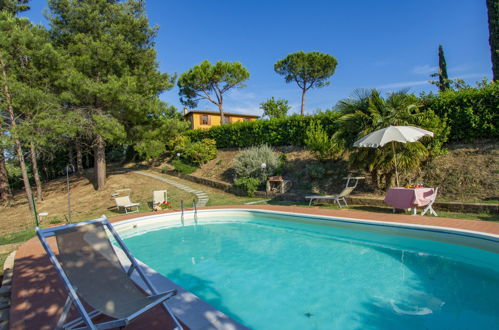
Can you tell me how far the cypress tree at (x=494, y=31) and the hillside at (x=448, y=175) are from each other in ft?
58.8

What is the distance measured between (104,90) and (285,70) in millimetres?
25694

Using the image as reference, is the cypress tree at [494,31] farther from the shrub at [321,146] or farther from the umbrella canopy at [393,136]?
the umbrella canopy at [393,136]

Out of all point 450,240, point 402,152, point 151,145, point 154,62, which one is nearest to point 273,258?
point 450,240

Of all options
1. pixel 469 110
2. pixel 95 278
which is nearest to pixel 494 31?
pixel 469 110

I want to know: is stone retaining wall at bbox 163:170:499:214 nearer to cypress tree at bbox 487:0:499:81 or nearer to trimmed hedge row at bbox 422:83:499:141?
trimmed hedge row at bbox 422:83:499:141

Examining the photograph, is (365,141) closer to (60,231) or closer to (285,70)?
(60,231)

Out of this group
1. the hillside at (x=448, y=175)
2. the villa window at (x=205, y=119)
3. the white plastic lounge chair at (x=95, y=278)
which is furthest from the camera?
the villa window at (x=205, y=119)

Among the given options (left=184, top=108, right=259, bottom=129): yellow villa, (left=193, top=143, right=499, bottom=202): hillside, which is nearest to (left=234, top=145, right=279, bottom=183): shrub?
(left=193, top=143, right=499, bottom=202): hillside

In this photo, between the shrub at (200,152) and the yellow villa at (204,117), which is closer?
the shrub at (200,152)

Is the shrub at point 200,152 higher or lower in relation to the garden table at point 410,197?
higher

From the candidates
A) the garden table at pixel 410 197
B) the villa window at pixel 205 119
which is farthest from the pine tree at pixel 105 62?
the villa window at pixel 205 119

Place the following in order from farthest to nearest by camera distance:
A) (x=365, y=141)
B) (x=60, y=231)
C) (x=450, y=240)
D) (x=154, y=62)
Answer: (x=154, y=62)
(x=365, y=141)
(x=450, y=240)
(x=60, y=231)

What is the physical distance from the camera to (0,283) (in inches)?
180

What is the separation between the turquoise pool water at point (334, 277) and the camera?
3.67 metres
